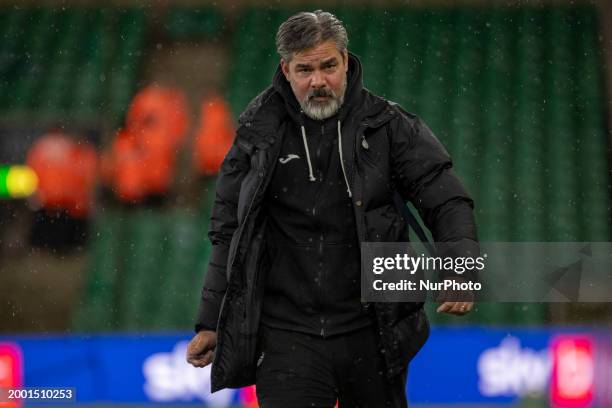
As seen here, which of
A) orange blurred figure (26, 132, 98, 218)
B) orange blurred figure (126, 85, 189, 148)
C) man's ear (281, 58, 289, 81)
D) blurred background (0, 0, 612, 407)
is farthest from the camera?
orange blurred figure (126, 85, 189, 148)

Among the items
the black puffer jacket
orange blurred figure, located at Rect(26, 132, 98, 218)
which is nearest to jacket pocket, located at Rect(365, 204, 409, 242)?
the black puffer jacket

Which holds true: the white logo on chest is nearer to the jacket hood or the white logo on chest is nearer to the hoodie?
the hoodie

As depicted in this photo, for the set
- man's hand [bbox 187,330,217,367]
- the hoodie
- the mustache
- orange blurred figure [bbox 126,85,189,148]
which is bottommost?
man's hand [bbox 187,330,217,367]

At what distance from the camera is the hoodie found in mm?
3396

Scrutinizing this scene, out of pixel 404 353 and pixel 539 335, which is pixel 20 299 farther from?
pixel 404 353

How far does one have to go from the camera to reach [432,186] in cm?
342

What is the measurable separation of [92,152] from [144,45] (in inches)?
49.3

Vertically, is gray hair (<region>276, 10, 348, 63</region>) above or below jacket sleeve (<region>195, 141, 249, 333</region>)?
above

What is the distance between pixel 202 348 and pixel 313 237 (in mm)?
494

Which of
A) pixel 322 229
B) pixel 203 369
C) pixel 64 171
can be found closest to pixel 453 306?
pixel 322 229

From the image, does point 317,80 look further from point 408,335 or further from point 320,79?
point 408,335

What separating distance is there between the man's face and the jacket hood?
1.2 inches

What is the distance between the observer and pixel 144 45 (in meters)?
10.3

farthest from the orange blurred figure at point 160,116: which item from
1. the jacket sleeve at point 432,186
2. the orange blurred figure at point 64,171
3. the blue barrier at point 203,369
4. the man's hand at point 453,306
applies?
the man's hand at point 453,306
